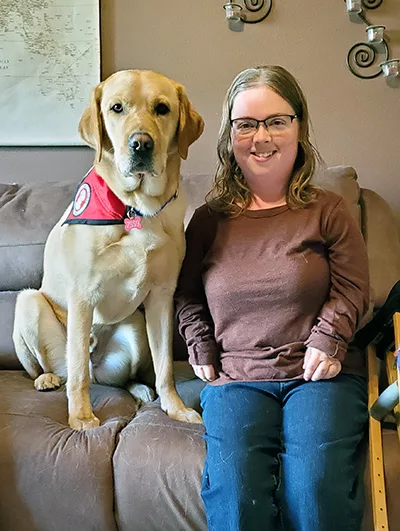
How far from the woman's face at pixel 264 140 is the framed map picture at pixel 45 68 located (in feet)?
3.53

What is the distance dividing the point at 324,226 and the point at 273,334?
0.94 feet

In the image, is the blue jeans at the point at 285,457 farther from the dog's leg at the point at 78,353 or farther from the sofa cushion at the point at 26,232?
the sofa cushion at the point at 26,232

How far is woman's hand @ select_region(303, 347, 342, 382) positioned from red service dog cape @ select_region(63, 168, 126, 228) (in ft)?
1.90

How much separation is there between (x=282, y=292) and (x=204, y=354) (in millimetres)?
245

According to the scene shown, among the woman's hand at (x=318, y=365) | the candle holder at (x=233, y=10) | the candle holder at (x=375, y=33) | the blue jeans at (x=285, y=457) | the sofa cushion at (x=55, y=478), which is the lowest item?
the sofa cushion at (x=55, y=478)

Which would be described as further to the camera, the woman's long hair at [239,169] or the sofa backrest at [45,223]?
the sofa backrest at [45,223]

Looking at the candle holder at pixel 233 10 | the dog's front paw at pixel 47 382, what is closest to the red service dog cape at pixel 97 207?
the dog's front paw at pixel 47 382

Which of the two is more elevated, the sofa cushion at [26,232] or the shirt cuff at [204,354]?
the sofa cushion at [26,232]

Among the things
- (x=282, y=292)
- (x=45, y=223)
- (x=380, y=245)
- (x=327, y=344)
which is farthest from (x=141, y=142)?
(x=380, y=245)

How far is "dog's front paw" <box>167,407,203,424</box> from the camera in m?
1.48

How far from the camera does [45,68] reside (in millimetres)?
2348

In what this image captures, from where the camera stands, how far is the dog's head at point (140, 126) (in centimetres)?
142

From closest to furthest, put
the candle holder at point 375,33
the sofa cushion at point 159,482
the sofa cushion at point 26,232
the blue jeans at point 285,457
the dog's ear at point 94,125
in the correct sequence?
the blue jeans at point 285,457 → the sofa cushion at point 159,482 → the dog's ear at point 94,125 → the sofa cushion at point 26,232 → the candle holder at point 375,33

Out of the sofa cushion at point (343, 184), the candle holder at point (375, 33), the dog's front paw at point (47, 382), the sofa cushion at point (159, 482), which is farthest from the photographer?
the candle holder at point (375, 33)
